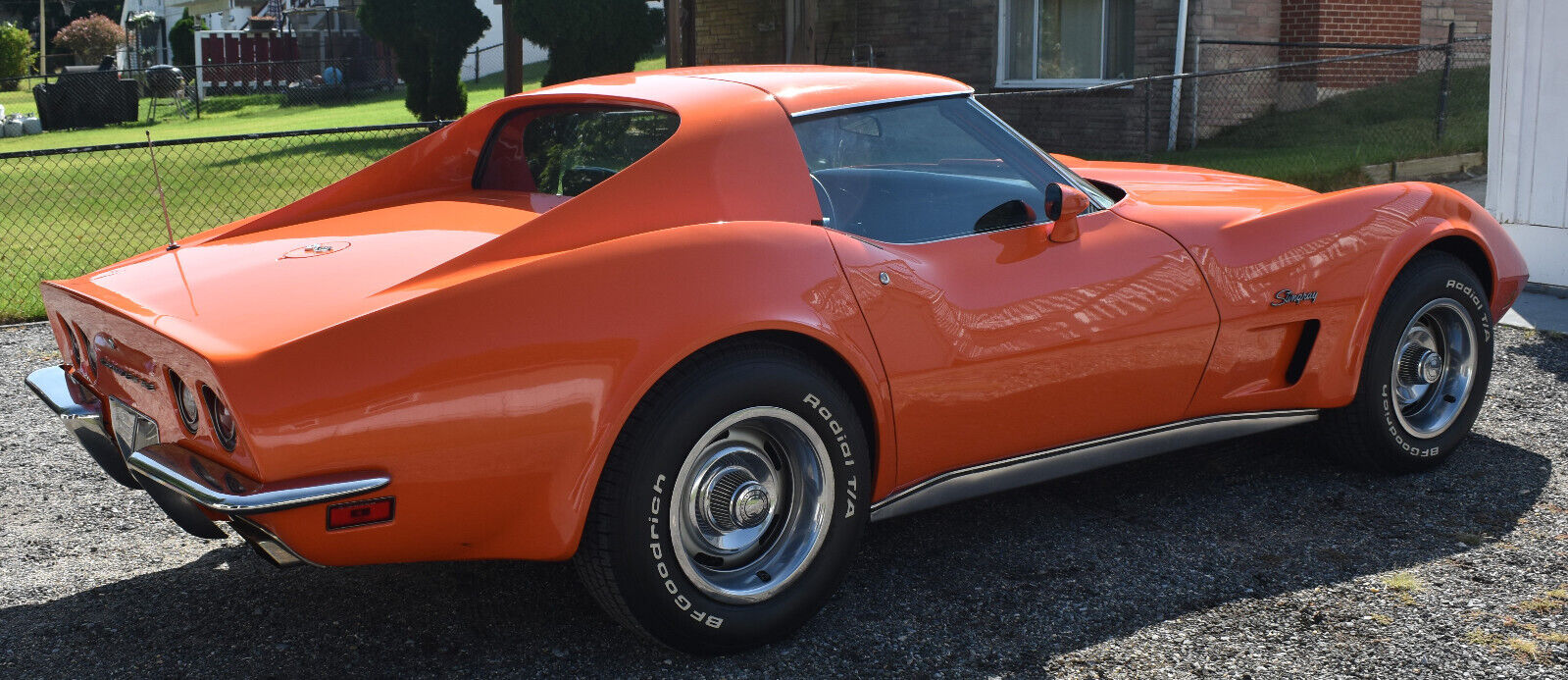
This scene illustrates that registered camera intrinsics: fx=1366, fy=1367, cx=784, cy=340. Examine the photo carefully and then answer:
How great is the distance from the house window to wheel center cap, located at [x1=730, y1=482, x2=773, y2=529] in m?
11.9

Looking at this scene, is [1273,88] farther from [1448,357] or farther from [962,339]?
[962,339]

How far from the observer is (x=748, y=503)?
121 inches

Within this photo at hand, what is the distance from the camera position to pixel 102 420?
327cm

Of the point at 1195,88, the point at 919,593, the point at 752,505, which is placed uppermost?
the point at 1195,88

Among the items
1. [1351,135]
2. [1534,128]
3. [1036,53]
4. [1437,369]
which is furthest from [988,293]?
[1036,53]

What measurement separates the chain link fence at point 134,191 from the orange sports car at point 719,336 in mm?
4456

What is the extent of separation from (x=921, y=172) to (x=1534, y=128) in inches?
202

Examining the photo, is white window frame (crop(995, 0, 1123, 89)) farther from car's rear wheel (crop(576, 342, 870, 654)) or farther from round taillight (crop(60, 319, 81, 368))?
round taillight (crop(60, 319, 81, 368))

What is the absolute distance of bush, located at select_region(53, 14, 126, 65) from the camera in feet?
136

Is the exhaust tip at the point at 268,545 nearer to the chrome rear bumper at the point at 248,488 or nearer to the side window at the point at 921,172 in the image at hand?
the chrome rear bumper at the point at 248,488

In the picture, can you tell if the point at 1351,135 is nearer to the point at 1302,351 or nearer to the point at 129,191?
the point at 1302,351

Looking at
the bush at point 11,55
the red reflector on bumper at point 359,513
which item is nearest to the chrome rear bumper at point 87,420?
the red reflector on bumper at point 359,513

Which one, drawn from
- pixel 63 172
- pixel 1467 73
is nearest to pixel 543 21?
pixel 63 172

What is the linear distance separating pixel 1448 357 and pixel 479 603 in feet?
10.2
